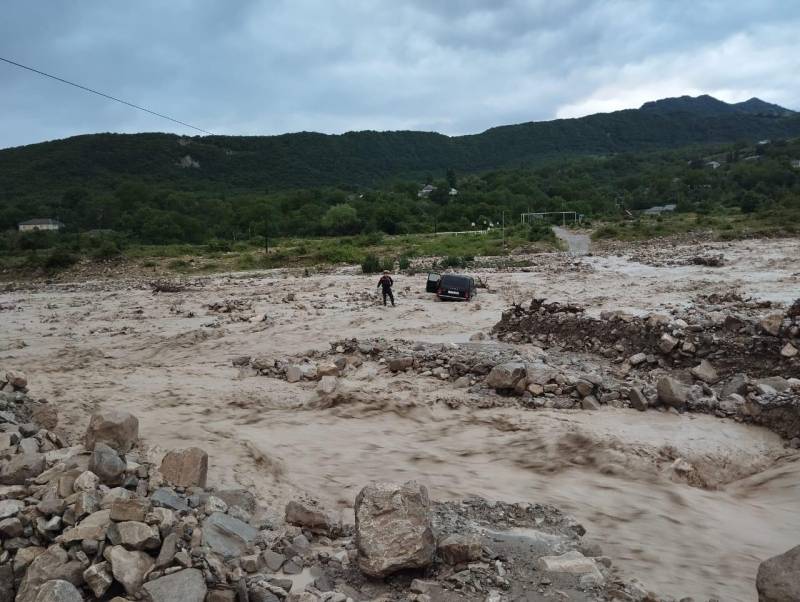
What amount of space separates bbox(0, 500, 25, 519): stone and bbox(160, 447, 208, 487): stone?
3.59 feet

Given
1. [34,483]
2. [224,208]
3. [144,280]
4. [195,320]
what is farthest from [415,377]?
[224,208]

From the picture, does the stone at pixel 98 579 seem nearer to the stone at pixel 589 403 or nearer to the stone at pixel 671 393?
the stone at pixel 589 403

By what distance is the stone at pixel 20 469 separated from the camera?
4406 mm

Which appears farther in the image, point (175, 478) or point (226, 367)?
point (226, 367)

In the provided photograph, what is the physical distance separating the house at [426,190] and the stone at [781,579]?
93497 millimetres

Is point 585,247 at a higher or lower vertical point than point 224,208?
lower

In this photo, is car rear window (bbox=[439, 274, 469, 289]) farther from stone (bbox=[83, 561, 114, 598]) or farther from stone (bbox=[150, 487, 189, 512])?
stone (bbox=[83, 561, 114, 598])

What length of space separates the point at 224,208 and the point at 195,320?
62531 millimetres

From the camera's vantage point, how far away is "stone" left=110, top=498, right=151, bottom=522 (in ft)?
12.1

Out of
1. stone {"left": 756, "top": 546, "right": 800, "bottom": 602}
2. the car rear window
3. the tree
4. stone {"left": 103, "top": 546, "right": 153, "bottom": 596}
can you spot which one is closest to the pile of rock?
stone {"left": 756, "top": 546, "right": 800, "bottom": 602}

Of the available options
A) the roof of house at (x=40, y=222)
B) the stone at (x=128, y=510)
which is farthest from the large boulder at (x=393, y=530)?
the roof of house at (x=40, y=222)

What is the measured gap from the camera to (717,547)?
4.86 m

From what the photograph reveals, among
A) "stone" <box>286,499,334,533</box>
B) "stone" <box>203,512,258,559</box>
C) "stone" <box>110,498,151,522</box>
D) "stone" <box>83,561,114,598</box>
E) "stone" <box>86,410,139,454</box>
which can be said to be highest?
"stone" <box>110,498,151,522</box>

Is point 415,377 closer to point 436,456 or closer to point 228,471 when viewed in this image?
point 436,456
